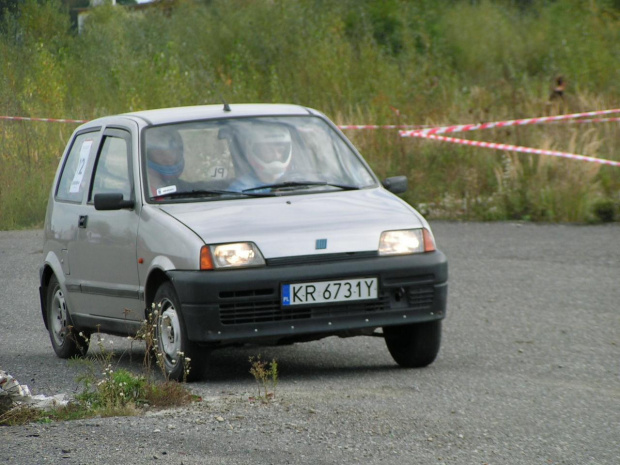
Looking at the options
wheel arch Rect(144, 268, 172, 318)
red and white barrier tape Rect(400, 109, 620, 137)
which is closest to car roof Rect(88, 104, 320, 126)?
wheel arch Rect(144, 268, 172, 318)

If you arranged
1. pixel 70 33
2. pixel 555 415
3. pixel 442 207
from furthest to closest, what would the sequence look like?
pixel 70 33
pixel 442 207
pixel 555 415

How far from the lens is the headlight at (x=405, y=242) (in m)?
7.06

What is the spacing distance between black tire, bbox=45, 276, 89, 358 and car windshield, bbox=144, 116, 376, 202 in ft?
5.14

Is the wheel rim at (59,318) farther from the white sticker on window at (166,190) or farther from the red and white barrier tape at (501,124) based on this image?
the red and white barrier tape at (501,124)

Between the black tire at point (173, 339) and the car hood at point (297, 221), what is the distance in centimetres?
44

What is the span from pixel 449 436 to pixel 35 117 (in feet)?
58.4

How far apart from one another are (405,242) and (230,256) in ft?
3.45

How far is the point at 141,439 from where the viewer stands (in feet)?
17.2

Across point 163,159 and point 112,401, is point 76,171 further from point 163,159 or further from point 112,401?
point 112,401

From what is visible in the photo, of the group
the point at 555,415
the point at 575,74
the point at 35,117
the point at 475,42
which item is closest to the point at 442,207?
the point at 575,74

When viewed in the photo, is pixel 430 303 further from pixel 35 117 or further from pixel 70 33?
pixel 70 33

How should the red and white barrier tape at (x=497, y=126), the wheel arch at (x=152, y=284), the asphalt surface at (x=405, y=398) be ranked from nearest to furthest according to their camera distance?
the asphalt surface at (x=405, y=398)
the wheel arch at (x=152, y=284)
the red and white barrier tape at (x=497, y=126)

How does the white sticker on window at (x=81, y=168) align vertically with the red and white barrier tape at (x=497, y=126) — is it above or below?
above

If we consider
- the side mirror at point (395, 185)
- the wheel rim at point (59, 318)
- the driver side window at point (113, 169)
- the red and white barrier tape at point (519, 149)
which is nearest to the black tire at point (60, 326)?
the wheel rim at point (59, 318)
